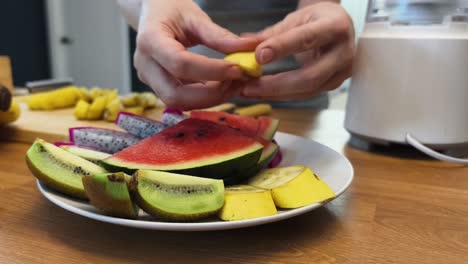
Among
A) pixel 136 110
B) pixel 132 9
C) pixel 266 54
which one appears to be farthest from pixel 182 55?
pixel 136 110

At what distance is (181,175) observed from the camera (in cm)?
47

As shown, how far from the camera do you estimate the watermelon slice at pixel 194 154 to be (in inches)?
20.9

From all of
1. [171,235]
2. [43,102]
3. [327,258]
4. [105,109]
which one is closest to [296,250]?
[327,258]

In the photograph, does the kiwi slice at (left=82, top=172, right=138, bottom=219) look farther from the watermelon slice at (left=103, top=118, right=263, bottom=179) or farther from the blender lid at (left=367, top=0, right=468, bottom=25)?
the blender lid at (left=367, top=0, right=468, bottom=25)

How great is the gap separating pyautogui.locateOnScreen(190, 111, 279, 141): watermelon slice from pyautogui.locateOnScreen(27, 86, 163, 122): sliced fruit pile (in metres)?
0.40

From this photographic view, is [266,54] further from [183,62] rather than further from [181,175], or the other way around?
[181,175]

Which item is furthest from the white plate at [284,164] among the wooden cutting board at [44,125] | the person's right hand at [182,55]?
the wooden cutting board at [44,125]

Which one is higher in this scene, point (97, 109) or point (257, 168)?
point (257, 168)

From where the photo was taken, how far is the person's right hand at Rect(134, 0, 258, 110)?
60 centimetres

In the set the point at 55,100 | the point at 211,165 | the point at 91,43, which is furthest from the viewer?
the point at 91,43

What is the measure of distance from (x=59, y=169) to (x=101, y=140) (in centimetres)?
19

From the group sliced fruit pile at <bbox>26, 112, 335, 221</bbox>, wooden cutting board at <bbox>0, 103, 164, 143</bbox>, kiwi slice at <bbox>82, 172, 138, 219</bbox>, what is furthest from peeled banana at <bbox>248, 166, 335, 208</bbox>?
wooden cutting board at <bbox>0, 103, 164, 143</bbox>

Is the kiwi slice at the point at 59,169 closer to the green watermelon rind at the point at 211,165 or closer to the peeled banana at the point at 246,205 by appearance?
the green watermelon rind at the point at 211,165

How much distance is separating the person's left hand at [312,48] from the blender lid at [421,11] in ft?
0.52
